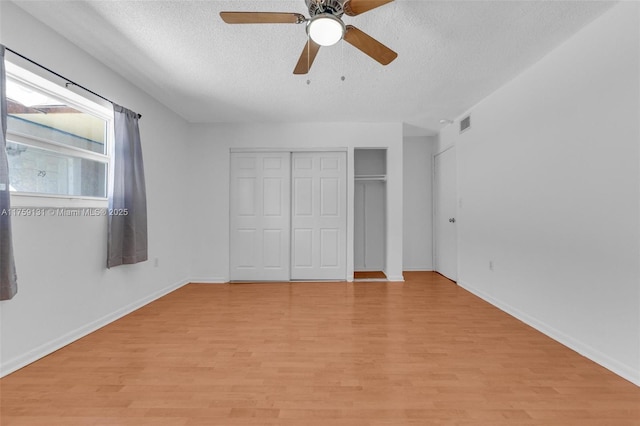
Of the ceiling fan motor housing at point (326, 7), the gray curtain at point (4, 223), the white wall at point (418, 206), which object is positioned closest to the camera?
the ceiling fan motor housing at point (326, 7)

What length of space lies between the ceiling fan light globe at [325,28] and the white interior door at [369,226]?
12.0ft

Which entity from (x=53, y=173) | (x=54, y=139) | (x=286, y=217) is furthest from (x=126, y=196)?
(x=286, y=217)

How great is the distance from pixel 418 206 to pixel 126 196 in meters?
4.65

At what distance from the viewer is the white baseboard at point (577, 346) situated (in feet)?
6.16

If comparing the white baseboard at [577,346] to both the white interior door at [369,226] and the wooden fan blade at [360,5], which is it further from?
the wooden fan blade at [360,5]

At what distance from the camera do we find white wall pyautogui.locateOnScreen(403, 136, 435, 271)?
17.9 ft

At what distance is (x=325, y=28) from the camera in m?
1.65

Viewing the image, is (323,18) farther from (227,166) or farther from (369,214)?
(369,214)

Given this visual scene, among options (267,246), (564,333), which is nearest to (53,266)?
(267,246)

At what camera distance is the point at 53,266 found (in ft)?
7.49

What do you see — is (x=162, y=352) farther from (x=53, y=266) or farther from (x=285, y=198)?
(x=285, y=198)

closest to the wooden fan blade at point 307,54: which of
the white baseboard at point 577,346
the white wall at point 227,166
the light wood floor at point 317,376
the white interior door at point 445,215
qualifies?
the light wood floor at point 317,376

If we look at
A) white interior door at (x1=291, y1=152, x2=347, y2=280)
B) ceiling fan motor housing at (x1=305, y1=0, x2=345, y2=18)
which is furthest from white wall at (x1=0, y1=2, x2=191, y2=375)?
ceiling fan motor housing at (x1=305, y1=0, x2=345, y2=18)

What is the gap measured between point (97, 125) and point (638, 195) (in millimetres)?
4491
